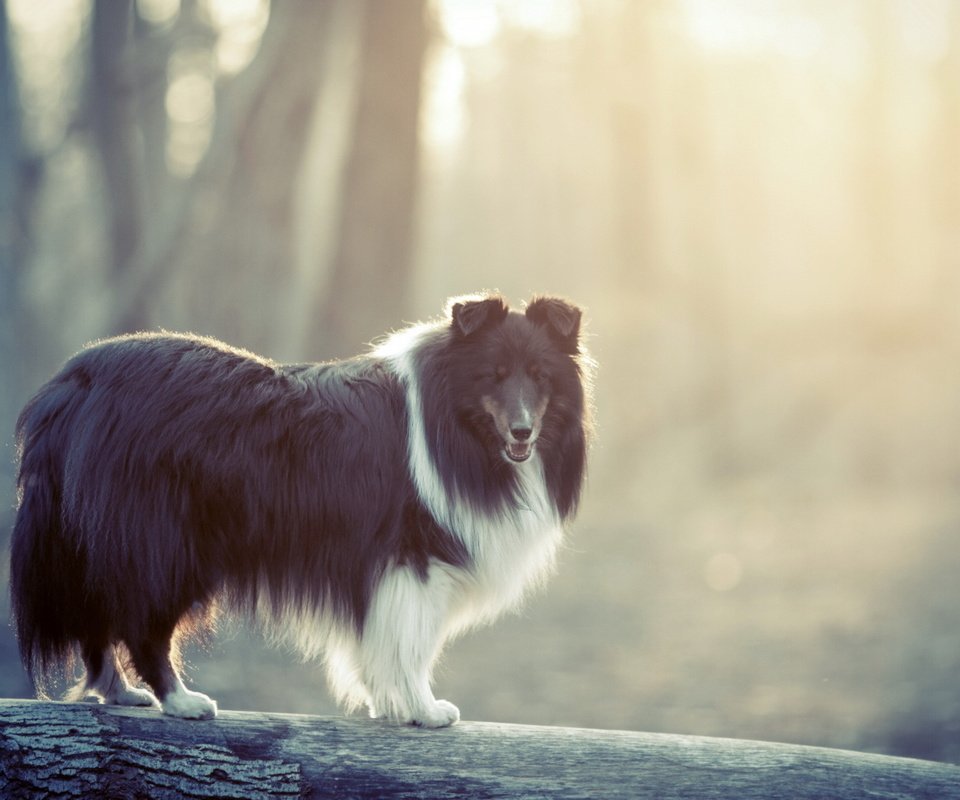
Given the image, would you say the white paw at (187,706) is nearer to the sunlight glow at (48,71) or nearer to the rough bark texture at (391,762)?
the rough bark texture at (391,762)

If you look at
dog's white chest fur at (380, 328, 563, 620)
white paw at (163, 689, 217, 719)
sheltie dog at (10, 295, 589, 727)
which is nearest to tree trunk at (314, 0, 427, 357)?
dog's white chest fur at (380, 328, 563, 620)

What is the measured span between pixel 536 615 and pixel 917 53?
23.5m

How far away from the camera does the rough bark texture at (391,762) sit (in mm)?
3861

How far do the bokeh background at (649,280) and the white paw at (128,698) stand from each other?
3.70 feet

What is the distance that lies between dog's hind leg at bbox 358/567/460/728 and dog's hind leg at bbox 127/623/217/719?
735mm

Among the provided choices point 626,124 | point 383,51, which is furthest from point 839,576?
point 626,124

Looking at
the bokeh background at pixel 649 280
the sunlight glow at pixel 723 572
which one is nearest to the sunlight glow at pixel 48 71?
the bokeh background at pixel 649 280

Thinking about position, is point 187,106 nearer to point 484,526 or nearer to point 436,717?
point 484,526

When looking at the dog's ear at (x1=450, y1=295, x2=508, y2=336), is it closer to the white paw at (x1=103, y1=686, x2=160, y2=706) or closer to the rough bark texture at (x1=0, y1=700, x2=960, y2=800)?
the rough bark texture at (x1=0, y1=700, x2=960, y2=800)

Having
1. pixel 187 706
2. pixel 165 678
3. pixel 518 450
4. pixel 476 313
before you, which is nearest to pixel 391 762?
pixel 187 706

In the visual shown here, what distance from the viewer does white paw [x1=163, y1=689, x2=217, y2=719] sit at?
430 cm

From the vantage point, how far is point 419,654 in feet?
15.7

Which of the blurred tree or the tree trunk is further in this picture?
the blurred tree

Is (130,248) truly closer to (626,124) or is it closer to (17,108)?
(17,108)
